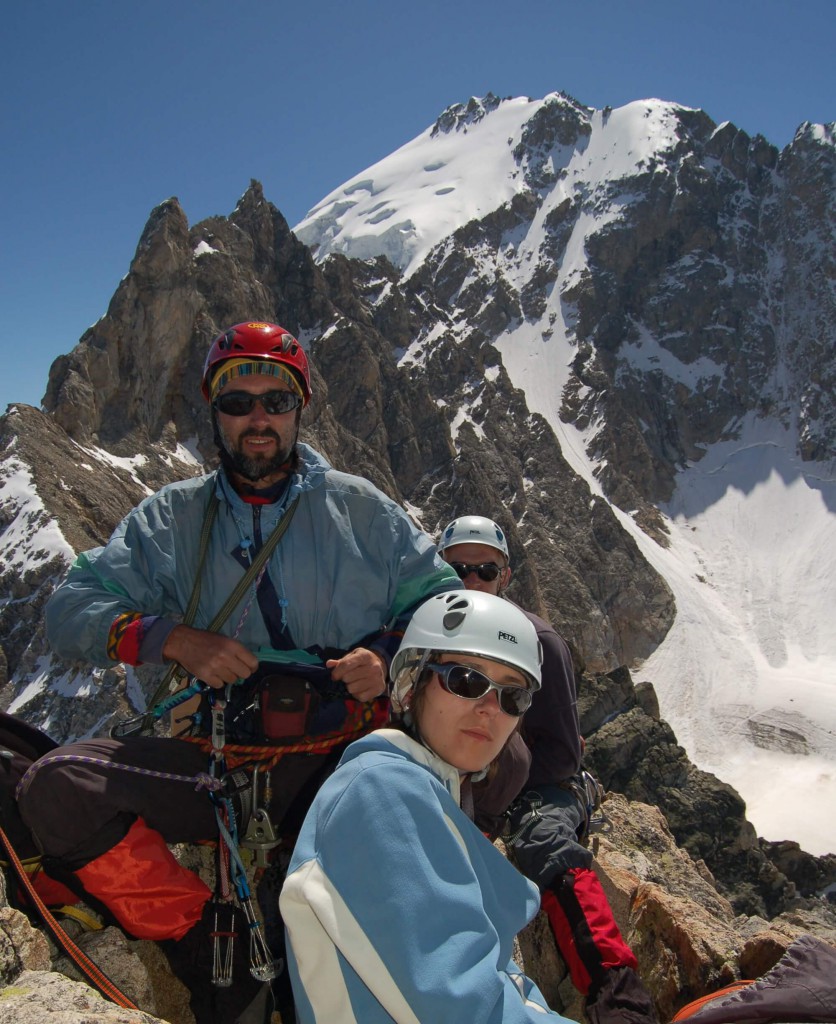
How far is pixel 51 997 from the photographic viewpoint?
2494mm

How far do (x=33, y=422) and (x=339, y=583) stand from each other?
1340 inches

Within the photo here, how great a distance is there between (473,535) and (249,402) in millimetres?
3762

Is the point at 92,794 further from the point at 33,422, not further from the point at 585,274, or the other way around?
the point at 585,274

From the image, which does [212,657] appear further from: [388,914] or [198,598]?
[388,914]

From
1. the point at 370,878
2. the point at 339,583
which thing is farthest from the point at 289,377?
the point at 370,878

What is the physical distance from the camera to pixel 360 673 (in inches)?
155

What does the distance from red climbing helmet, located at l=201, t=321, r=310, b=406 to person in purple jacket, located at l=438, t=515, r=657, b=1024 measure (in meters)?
2.21

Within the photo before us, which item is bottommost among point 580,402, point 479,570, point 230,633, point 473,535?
point 230,633

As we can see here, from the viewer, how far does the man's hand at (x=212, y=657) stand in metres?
3.90

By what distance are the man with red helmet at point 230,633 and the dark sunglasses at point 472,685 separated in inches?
37.2

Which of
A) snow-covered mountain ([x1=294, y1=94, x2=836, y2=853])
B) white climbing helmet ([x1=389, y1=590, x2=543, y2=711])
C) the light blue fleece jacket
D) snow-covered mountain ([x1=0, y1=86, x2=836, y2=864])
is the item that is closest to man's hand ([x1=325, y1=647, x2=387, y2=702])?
white climbing helmet ([x1=389, y1=590, x2=543, y2=711])

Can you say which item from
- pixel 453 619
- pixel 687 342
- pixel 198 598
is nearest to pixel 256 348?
pixel 198 598

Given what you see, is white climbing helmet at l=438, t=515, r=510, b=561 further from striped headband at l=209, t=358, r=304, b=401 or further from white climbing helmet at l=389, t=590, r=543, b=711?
white climbing helmet at l=389, t=590, r=543, b=711

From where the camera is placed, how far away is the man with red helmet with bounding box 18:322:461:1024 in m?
3.58
